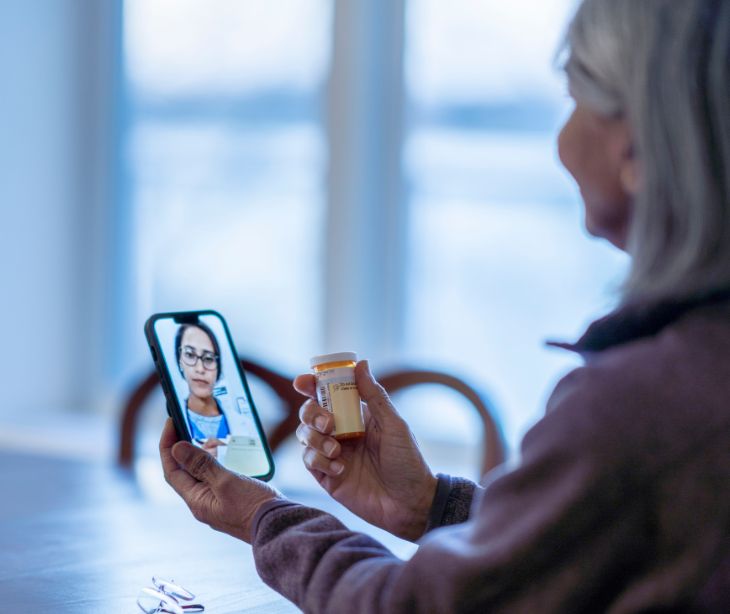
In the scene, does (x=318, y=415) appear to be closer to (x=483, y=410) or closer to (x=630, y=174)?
(x=630, y=174)

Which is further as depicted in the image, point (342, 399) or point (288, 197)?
point (288, 197)

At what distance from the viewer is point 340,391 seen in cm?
112

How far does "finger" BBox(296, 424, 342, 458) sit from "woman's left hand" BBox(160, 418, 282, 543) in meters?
Result: 0.13

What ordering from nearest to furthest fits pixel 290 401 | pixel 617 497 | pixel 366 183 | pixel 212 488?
1. pixel 617 497
2. pixel 212 488
3. pixel 290 401
4. pixel 366 183

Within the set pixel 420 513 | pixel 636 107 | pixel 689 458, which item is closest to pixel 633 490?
pixel 689 458

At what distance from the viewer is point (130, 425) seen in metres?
1.97

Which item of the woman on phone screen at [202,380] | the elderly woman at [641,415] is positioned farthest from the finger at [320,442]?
the elderly woman at [641,415]

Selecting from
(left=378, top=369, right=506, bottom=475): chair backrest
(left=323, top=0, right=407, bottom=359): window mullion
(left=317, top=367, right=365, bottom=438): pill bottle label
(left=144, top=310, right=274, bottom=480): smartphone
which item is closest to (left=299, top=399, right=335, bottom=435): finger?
(left=317, top=367, right=365, bottom=438): pill bottle label

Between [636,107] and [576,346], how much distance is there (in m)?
0.19

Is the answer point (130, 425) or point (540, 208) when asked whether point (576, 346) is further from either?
point (540, 208)

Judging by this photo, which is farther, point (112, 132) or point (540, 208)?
point (112, 132)

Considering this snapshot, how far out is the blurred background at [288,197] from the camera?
8.25ft

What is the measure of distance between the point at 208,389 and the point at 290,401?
67 centimetres

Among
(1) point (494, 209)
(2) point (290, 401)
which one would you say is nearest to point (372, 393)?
(2) point (290, 401)
